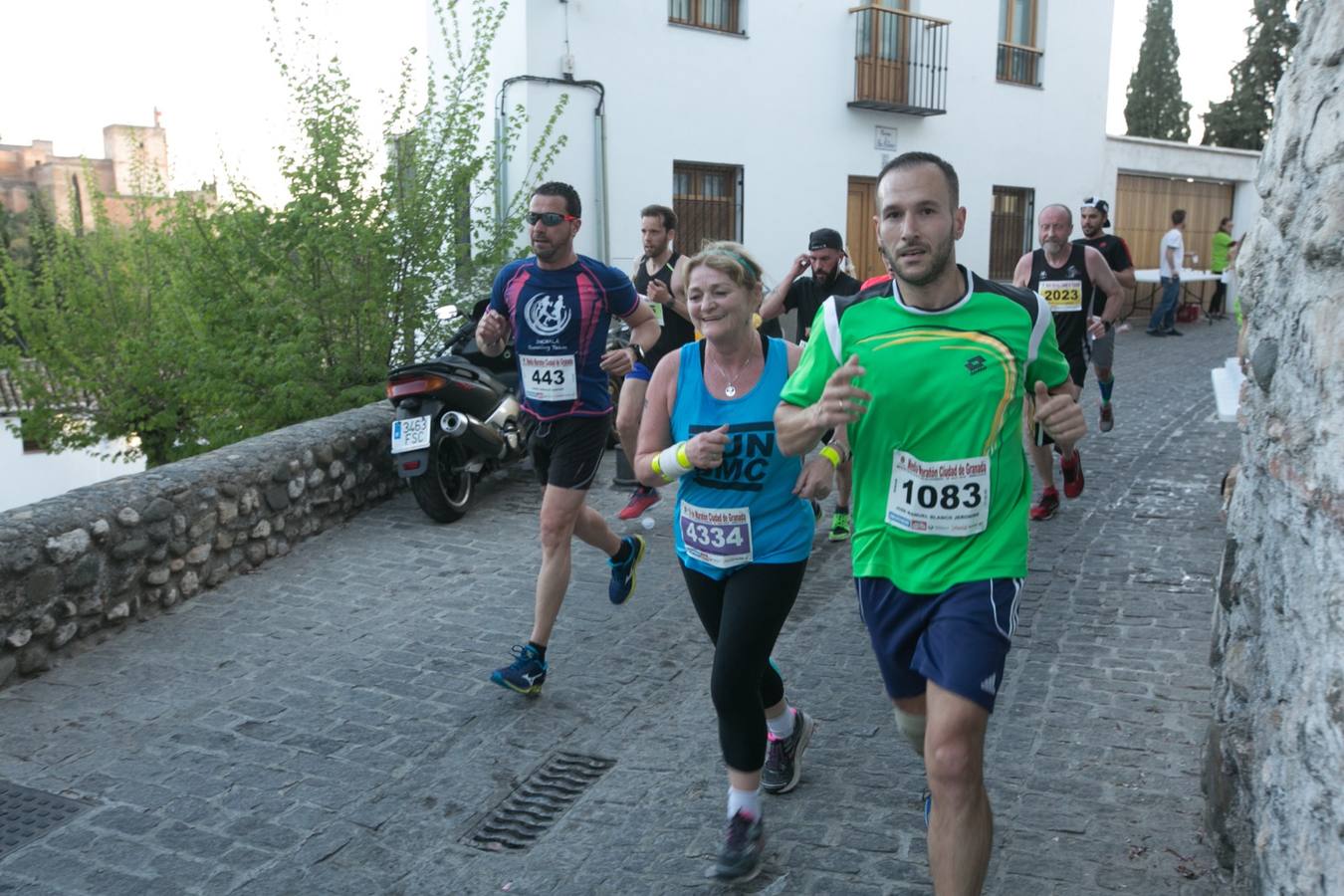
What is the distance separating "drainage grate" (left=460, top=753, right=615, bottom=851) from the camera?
3.80 meters

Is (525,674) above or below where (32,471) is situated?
above

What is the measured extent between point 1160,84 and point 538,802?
47.7 meters

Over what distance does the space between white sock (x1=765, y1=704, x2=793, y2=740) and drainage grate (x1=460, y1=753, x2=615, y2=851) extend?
67 centimetres

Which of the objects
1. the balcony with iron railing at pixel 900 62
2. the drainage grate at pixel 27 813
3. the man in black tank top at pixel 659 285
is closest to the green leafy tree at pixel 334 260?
the man in black tank top at pixel 659 285

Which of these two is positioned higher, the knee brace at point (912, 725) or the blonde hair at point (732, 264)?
the blonde hair at point (732, 264)

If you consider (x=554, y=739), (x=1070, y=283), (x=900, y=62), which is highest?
(x=900, y=62)

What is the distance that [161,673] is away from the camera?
5.20 m

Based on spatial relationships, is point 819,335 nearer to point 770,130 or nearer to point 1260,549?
point 1260,549

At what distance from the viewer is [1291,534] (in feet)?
9.00

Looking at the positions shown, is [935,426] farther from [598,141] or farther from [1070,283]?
[598,141]

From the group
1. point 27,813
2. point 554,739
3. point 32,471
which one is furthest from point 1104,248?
point 32,471

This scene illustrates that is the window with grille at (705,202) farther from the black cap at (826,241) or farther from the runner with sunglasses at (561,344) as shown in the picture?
the runner with sunglasses at (561,344)

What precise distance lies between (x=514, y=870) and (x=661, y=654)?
75.2 inches

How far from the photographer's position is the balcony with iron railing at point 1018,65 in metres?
20.6
